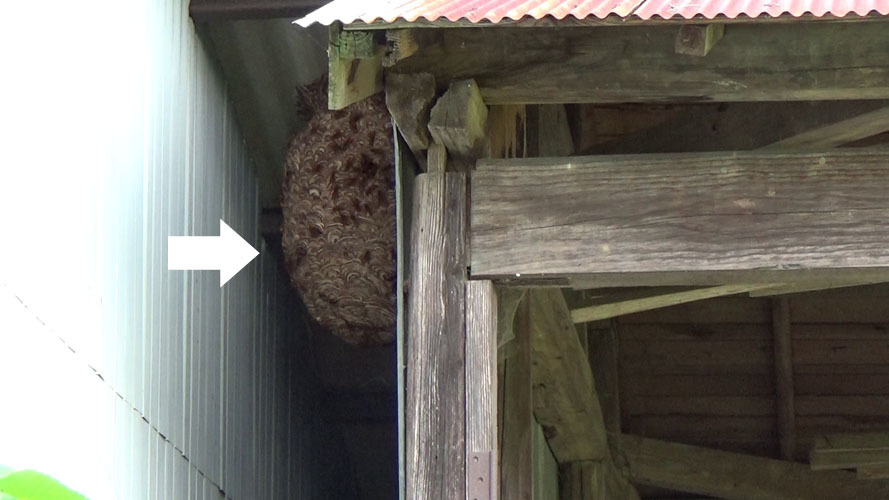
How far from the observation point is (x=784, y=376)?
6.71 m

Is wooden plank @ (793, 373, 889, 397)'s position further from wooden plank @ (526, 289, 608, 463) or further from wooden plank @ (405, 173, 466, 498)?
wooden plank @ (405, 173, 466, 498)

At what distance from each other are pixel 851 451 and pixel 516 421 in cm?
228

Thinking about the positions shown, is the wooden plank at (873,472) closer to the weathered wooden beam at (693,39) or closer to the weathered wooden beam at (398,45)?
the weathered wooden beam at (693,39)

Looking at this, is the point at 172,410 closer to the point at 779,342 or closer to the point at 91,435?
the point at 91,435

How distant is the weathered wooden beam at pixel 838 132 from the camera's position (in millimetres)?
3488

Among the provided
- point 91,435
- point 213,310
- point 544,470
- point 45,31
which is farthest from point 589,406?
point 45,31

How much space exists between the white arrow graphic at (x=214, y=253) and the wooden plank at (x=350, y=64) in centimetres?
119

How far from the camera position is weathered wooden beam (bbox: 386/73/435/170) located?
3344 millimetres

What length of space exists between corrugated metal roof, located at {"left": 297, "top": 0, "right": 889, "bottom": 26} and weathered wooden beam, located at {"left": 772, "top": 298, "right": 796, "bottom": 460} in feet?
12.3

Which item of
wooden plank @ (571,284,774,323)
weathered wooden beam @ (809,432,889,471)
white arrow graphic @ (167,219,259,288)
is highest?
white arrow graphic @ (167,219,259,288)

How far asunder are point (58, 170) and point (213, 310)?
1.46 m

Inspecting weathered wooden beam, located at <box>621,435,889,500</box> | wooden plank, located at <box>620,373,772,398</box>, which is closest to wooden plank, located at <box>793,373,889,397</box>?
wooden plank, located at <box>620,373,772,398</box>

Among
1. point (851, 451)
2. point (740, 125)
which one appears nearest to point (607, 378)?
point (851, 451)

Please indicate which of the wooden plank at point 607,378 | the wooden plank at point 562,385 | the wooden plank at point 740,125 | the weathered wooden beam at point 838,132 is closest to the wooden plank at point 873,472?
the wooden plank at point 607,378
